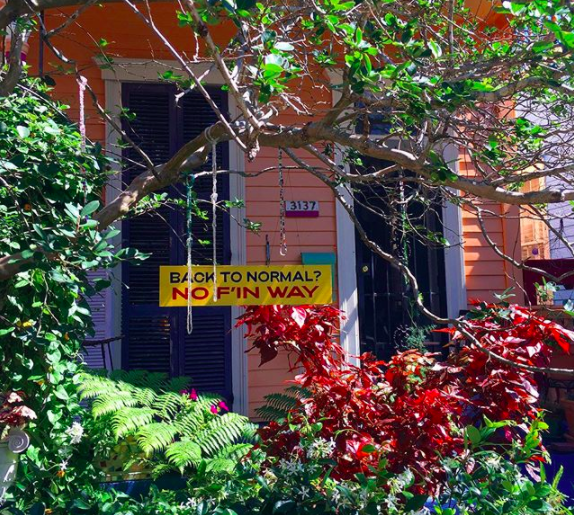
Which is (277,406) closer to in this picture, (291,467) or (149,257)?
(149,257)

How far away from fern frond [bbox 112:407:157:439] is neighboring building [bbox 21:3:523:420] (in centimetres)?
174

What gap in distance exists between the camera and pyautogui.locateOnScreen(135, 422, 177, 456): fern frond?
352cm

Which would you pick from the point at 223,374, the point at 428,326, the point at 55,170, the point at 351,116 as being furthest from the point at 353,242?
the point at 55,170

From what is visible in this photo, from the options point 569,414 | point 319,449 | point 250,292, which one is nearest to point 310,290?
point 250,292

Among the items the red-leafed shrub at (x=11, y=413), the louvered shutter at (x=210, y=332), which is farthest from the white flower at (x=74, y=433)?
the louvered shutter at (x=210, y=332)

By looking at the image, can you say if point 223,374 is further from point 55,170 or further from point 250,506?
point 55,170

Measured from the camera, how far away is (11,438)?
2.81 metres

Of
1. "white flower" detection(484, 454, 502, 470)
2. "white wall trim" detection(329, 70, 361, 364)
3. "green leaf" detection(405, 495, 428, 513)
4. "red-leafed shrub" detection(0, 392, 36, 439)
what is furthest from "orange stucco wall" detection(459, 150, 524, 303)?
"red-leafed shrub" detection(0, 392, 36, 439)

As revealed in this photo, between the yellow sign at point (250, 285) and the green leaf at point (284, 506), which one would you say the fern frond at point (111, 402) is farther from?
the green leaf at point (284, 506)

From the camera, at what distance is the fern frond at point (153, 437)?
139 inches

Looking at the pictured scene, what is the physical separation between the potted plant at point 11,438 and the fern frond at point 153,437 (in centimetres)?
79

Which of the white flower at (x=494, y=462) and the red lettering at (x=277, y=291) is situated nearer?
the white flower at (x=494, y=462)

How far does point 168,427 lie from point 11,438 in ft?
3.69

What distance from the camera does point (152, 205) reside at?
3.73 meters
